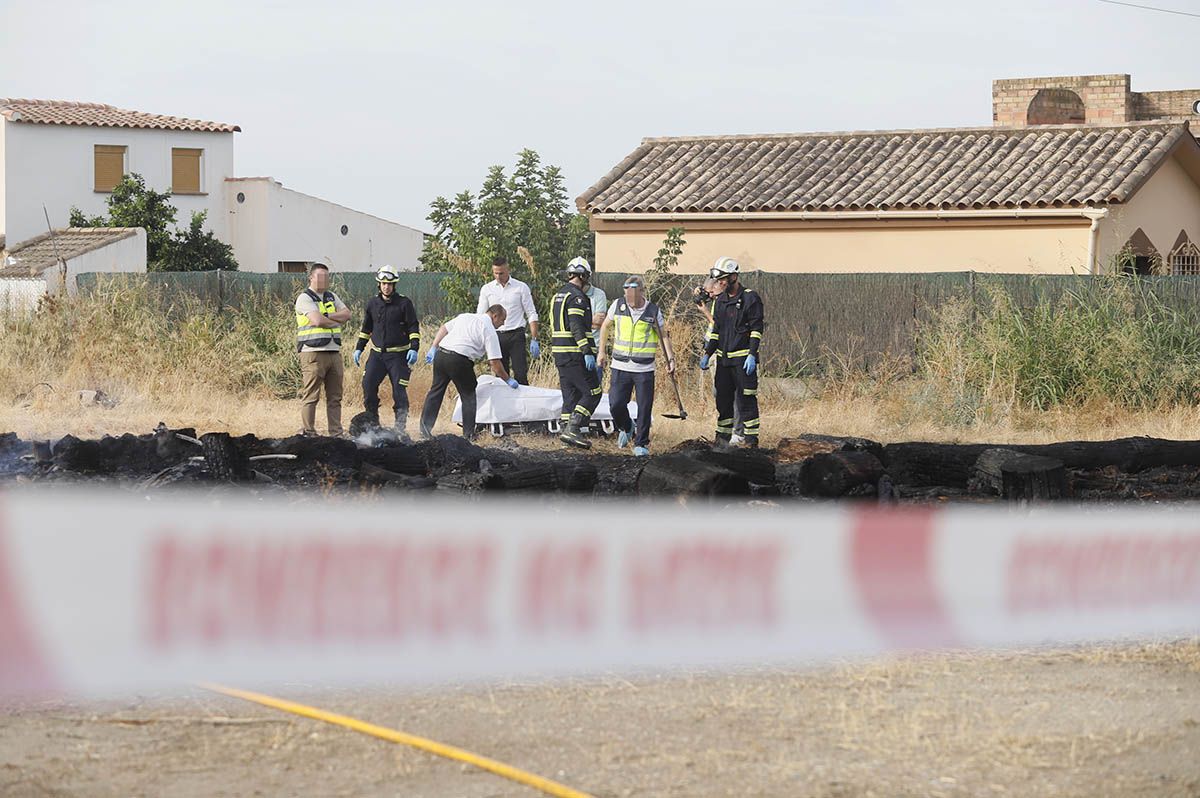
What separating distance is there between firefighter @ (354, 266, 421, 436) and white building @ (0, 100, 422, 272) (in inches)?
1205

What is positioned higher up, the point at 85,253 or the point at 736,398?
the point at 85,253

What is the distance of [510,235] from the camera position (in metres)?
27.5

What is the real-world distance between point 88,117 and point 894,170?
28.7 metres

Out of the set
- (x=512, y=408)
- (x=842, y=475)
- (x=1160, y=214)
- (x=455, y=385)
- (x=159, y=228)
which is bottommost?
(x=842, y=475)

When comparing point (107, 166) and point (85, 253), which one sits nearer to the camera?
point (85, 253)

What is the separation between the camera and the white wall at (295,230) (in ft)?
154

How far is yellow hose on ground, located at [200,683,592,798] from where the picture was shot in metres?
Result: 4.85

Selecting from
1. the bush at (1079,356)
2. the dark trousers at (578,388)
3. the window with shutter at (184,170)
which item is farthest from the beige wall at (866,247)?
the window with shutter at (184,170)

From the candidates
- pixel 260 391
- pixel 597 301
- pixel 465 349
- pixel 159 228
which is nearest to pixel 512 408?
pixel 465 349

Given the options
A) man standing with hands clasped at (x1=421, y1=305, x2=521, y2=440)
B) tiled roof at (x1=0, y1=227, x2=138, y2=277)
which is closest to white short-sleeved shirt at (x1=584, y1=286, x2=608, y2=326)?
man standing with hands clasped at (x1=421, y1=305, x2=521, y2=440)

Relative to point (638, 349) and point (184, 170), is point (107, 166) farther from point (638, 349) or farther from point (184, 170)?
point (638, 349)

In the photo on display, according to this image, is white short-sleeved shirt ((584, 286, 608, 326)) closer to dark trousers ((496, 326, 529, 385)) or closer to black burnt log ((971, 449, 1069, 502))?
dark trousers ((496, 326, 529, 385))

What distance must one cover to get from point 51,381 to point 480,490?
12458mm

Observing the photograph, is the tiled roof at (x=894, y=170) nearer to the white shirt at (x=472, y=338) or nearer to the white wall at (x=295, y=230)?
the white shirt at (x=472, y=338)
